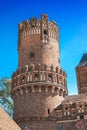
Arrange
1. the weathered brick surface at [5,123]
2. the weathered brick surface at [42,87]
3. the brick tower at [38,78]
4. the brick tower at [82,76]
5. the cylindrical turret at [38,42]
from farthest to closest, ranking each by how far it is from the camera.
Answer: the brick tower at [82,76] < the cylindrical turret at [38,42] < the brick tower at [38,78] < the weathered brick surface at [42,87] < the weathered brick surface at [5,123]

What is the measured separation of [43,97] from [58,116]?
3037 mm

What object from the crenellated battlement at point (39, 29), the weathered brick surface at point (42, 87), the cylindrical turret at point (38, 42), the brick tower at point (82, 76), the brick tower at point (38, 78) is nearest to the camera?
the weathered brick surface at point (42, 87)

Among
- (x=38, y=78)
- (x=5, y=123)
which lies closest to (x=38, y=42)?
(x=38, y=78)

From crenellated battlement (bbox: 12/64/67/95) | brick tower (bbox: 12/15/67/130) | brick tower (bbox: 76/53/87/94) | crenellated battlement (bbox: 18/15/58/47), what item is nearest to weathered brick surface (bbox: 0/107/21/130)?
brick tower (bbox: 12/15/67/130)

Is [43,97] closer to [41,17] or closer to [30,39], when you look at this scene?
[30,39]

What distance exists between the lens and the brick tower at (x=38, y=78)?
99.0ft

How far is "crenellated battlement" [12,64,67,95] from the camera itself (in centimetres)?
3155

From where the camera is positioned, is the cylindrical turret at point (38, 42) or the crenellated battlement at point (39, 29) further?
the crenellated battlement at point (39, 29)

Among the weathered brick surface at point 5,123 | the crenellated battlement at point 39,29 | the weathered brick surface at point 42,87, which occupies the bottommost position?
the weathered brick surface at point 5,123

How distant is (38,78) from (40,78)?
27 centimetres

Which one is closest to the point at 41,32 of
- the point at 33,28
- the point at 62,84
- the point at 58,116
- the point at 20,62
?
the point at 33,28

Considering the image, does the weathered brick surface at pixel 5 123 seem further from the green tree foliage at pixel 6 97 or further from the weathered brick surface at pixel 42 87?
the green tree foliage at pixel 6 97

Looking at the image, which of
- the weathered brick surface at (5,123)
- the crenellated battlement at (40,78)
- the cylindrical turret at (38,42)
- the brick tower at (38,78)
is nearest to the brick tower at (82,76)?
the cylindrical turret at (38,42)

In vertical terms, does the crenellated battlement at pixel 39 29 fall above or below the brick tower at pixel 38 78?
above
